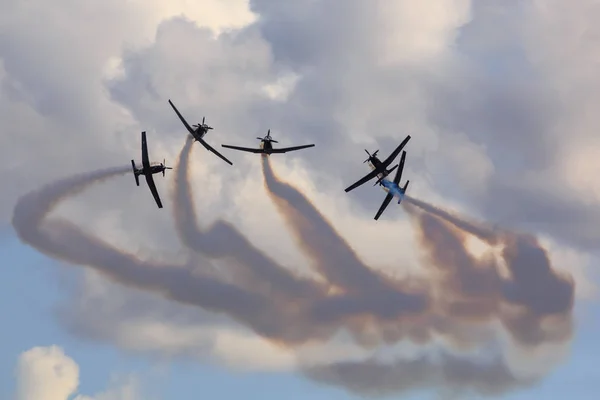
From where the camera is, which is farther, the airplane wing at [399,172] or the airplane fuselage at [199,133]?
the airplane wing at [399,172]

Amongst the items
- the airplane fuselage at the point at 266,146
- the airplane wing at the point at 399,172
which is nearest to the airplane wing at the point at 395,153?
the airplane wing at the point at 399,172

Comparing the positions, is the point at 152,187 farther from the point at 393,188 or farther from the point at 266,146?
the point at 393,188

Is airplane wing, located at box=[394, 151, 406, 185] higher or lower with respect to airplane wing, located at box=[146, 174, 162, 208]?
higher

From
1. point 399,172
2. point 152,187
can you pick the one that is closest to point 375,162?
point 399,172

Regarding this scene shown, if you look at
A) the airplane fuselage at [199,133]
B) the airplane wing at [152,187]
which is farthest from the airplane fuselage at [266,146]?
the airplane wing at [152,187]

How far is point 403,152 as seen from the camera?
650 feet

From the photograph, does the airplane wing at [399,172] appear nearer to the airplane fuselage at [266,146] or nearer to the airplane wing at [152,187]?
the airplane fuselage at [266,146]

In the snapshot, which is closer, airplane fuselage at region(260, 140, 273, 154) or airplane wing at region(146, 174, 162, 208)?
airplane wing at region(146, 174, 162, 208)

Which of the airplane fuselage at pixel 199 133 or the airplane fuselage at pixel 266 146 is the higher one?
the airplane fuselage at pixel 266 146

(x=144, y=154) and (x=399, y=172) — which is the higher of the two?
(x=399, y=172)

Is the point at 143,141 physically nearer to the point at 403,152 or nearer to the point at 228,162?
the point at 228,162

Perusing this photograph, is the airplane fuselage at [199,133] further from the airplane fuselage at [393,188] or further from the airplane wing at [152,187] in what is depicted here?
the airplane fuselage at [393,188]

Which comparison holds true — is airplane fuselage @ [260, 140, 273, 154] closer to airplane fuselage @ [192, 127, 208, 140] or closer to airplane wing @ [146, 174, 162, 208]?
airplane fuselage @ [192, 127, 208, 140]

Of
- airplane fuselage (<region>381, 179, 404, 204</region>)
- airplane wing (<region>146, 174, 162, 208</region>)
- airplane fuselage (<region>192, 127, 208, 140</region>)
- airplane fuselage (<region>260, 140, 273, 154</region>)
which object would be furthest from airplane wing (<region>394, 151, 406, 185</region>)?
airplane wing (<region>146, 174, 162, 208</region>)
